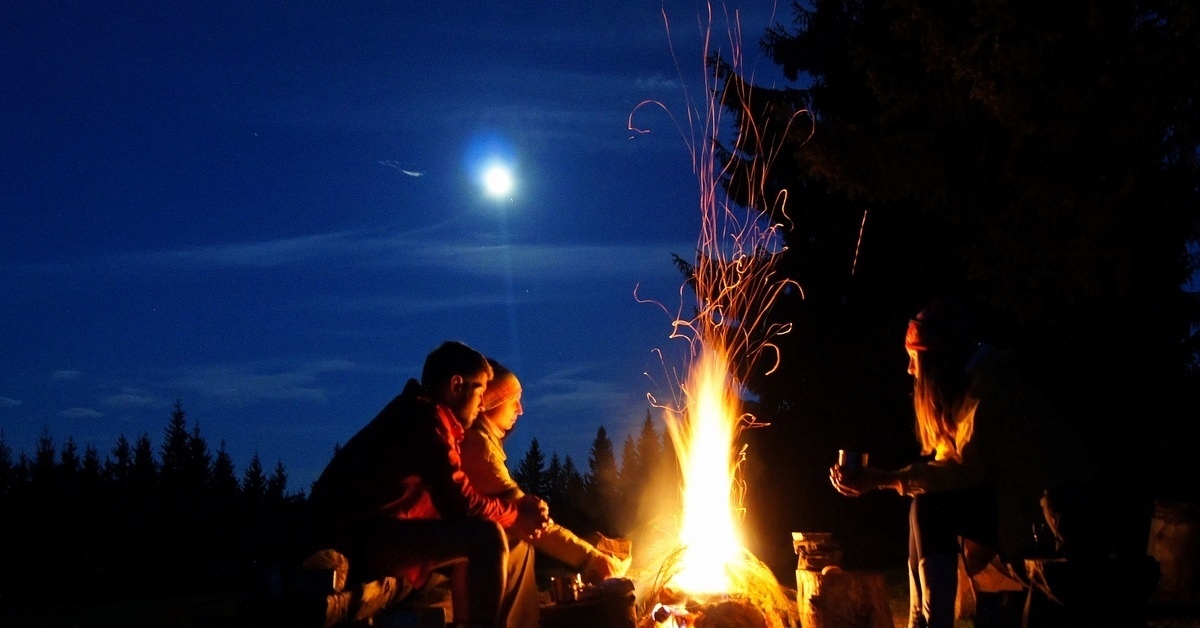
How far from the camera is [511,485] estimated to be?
5.59 meters

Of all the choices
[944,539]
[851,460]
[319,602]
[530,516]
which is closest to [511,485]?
[530,516]

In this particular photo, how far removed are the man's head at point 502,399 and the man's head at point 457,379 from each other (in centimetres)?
61

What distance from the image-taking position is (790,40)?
16766 mm

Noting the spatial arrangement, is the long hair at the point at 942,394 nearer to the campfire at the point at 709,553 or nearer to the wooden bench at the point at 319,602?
the campfire at the point at 709,553

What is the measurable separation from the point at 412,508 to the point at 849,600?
2361 millimetres

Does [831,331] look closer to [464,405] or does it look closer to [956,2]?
[956,2]

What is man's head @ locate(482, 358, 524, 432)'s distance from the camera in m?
5.86

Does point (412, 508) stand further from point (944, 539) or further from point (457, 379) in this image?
point (944, 539)

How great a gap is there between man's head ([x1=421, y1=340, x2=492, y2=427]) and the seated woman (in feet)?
1.63

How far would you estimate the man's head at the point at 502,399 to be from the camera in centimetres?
586

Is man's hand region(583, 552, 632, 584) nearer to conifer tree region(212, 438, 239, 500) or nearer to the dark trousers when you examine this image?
the dark trousers

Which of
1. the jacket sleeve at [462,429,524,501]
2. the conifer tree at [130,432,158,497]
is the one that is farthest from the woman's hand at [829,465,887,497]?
the conifer tree at [130,432,158,497]

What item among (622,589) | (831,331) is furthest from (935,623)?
(831,331)

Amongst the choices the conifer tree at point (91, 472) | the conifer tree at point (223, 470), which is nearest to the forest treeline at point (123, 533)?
the conifer tree at point (91, 472)
